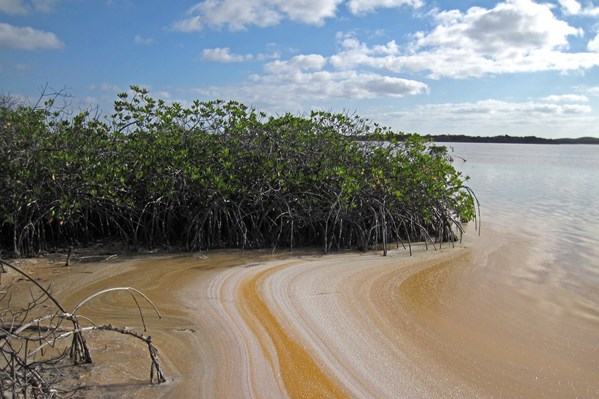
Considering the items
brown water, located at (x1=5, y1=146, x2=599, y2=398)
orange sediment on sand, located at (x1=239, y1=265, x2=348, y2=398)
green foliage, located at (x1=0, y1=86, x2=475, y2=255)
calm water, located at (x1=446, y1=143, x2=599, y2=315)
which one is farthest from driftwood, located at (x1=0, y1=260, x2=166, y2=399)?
calm water, located at (x1=446, y1=143, x2=599, y2=315)

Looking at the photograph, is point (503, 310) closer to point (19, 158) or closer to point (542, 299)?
point (542, 299)

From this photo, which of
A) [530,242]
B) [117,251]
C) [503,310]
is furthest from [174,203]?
[530,242]

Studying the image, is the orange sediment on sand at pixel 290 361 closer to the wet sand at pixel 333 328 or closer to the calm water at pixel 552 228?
the wet sand at pixel 333 328

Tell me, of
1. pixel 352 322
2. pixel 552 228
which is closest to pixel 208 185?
pixel 352 322

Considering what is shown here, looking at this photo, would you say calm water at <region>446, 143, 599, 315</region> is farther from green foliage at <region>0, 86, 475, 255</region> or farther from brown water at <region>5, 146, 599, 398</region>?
green foliage at <region>0, 86, 475, 255</region>

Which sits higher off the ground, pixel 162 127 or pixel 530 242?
pixel 162 127

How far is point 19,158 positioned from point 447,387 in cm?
457

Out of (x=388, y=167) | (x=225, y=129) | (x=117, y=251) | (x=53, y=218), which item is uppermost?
(x=225, y=129)

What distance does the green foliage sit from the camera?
204 inches

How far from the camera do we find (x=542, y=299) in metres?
4.39

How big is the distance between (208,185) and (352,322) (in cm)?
267

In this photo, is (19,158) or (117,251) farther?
(117,251)

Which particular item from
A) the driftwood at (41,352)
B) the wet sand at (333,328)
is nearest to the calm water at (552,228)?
the wet sand at (333,328)

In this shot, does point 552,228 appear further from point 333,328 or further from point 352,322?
point 333,328
